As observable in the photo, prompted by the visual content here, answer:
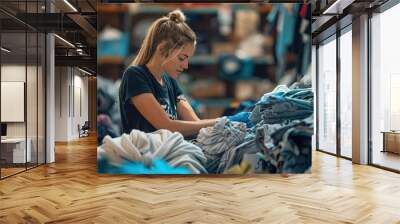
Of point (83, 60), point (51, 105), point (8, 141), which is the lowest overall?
point (8, 141)

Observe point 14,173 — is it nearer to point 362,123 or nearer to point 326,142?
point 362,123

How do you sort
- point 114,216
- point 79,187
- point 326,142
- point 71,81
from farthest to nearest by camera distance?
point 71,81, point 326,142, point 79,187, point 114,216

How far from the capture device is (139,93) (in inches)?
249

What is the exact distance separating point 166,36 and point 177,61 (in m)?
0.44

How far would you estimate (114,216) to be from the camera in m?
4.16

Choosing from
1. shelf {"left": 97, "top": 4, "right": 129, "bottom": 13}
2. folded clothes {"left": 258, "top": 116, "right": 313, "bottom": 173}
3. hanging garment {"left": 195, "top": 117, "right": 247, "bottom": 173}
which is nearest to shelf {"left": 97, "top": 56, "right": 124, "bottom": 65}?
shelf {"left": 97, "top": 4, "right": 129, "bottom": 13}

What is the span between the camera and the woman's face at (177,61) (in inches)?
253

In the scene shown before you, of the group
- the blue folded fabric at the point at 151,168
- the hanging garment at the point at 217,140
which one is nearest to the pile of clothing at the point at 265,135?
the hanging garment at the point at 217,140

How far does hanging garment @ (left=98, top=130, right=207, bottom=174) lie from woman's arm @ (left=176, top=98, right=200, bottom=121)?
309 mm

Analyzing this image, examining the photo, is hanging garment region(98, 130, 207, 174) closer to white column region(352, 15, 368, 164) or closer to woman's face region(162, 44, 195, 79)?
woman's face region(162, 44, 195, 79)

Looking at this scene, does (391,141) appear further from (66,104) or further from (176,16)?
(66,104)

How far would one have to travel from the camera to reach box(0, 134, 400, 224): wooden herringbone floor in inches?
162

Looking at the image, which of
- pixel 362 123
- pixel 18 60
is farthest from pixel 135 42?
pixel 362 123

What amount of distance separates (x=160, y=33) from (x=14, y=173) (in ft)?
11.7
